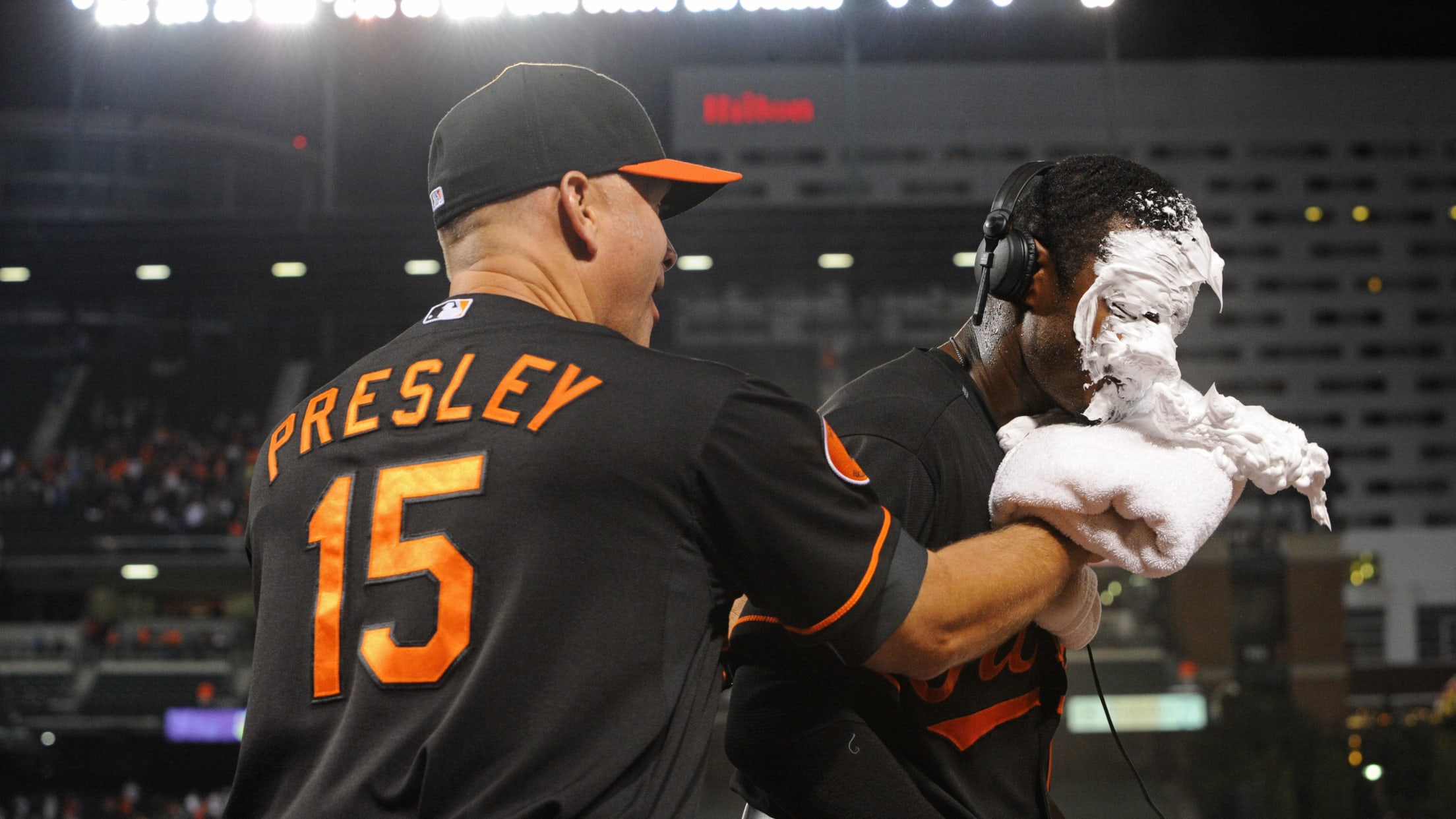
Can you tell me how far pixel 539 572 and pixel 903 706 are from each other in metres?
0.52

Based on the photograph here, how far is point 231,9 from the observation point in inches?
459

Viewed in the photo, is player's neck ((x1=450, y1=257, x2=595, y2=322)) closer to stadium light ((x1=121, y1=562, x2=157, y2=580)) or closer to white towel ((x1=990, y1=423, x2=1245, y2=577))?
white towel ((x1=990, y1=423, x2=1245, y2=577))

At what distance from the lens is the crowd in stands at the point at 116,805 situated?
1158cm

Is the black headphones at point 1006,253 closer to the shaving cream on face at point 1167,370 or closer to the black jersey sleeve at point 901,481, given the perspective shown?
the shaving cream on face at point 1167,370

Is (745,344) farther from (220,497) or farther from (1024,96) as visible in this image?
(1024,96)

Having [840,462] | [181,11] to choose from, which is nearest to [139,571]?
[181,11]

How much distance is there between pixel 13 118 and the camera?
2597cm

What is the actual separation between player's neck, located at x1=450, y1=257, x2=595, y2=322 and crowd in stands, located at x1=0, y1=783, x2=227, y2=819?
11.8 metres

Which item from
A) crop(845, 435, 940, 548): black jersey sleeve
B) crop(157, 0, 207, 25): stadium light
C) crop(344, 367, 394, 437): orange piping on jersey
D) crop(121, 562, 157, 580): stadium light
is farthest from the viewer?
crop(121, 562, 157, 580): stadium light

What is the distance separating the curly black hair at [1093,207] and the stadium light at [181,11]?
478 inches

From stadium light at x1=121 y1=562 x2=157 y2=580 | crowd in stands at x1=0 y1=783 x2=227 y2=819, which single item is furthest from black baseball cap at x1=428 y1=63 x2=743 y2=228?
stadium light at x1=121 y1=562 x2=157 y2=580

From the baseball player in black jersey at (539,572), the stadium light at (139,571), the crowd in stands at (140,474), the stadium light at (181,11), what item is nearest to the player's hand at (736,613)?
the baseball player in black jersey at (539,572)

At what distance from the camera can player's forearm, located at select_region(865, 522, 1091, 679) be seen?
1002mm

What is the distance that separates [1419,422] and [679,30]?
2917 cm
